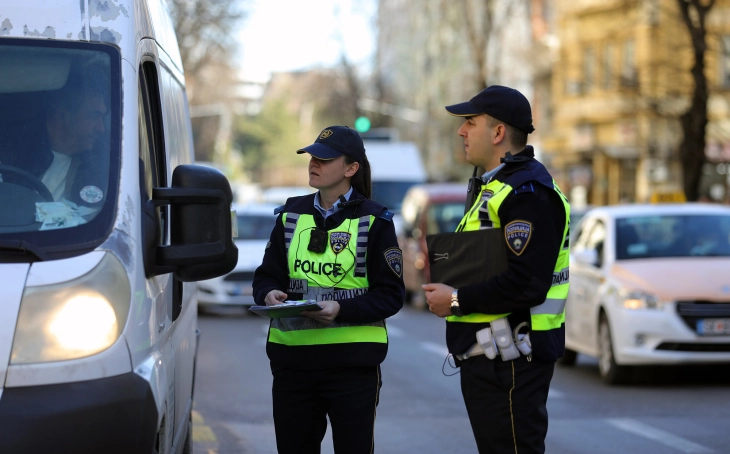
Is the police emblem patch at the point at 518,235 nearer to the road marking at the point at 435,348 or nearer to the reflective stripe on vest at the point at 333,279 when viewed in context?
the reflective stripe on vest at the point at 333,279

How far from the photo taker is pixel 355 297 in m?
4.87

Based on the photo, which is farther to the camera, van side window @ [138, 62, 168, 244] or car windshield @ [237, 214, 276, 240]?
car windshield @ [237, 214, 276, 240]

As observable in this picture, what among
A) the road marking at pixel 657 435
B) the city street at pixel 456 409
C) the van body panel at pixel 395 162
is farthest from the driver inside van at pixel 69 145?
the van body panel at pixel 395 162

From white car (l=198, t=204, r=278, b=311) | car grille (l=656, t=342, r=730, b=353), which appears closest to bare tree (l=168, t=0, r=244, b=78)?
white car (l=198, t=204, r=278, b=311)

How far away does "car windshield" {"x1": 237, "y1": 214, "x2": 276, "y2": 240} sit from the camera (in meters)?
21.8

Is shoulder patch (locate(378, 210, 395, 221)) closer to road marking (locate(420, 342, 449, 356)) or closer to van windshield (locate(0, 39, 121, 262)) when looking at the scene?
van windshield (locate(0, 39, 121, 262))

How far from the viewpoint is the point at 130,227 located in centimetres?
425

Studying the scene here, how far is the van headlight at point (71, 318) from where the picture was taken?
396 centimetres

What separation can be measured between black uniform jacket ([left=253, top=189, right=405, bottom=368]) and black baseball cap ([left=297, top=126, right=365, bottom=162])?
169 millimetres

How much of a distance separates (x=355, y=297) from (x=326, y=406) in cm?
46

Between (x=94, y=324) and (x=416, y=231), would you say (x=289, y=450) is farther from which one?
(x=416, y=231)

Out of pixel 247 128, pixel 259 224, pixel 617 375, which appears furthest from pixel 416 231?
pixel 247 128

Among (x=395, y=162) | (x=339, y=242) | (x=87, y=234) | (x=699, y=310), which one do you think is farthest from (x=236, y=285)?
(x=87, y=234)

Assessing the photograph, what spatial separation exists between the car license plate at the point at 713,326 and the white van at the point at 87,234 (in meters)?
7.20
